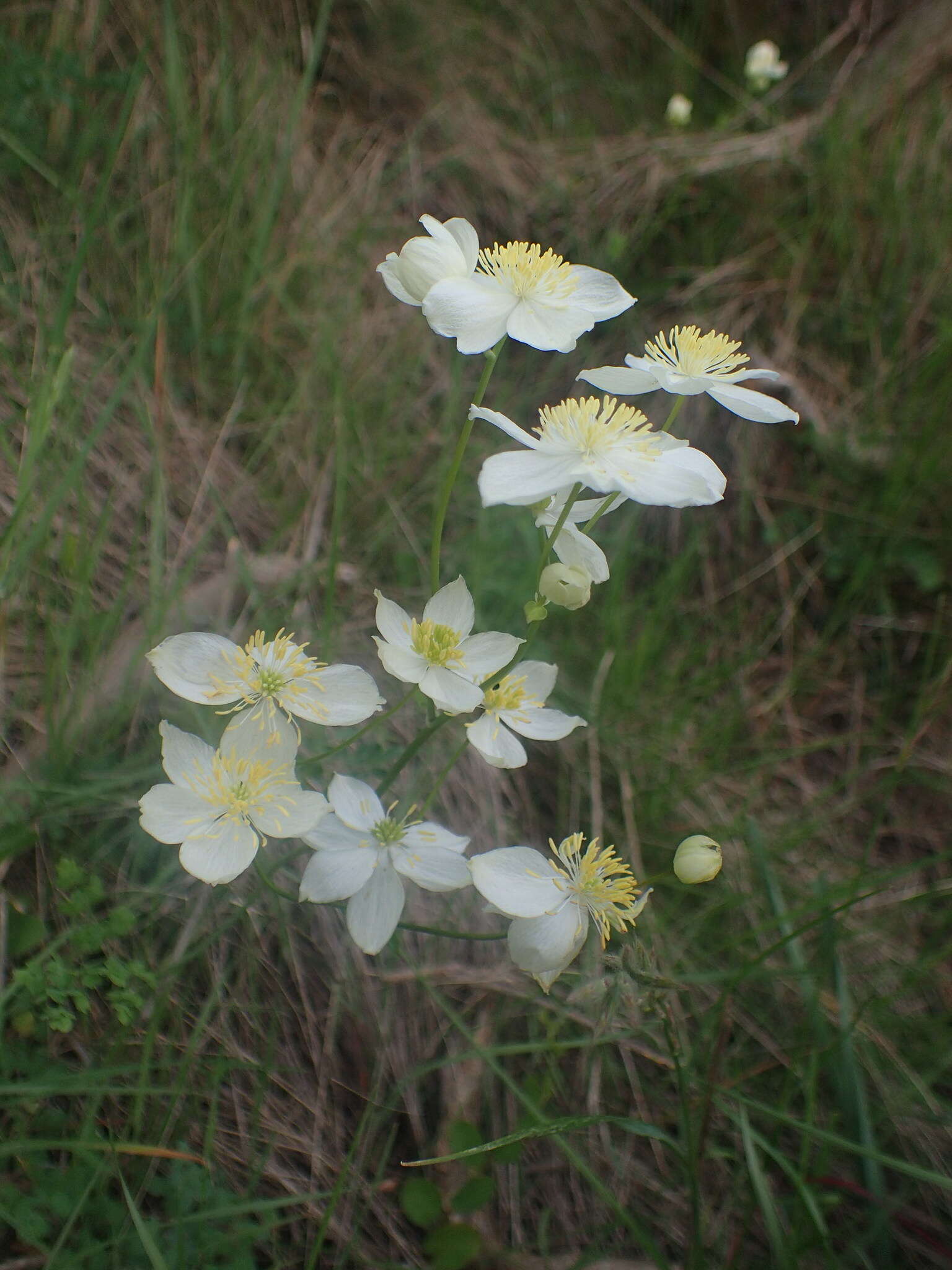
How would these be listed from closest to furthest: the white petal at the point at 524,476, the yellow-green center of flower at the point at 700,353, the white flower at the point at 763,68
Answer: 1. the white petal at the point at 524,476
2. the yellow-green center of flower at the point at 700,353
3. the white flower at the point at 763,68

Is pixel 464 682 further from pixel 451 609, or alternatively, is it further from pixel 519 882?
pixel 519 882

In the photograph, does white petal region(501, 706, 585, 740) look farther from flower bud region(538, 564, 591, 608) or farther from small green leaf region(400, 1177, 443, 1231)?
small green leaf region(400, 1177, 443, 1231)

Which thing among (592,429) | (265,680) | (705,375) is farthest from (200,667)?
(705,375)

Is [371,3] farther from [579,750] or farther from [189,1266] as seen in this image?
[189,1266]

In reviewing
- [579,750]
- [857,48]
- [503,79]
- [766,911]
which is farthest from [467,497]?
[857,48]

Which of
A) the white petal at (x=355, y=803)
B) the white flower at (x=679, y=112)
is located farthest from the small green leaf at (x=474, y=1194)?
the white flower at (x=679, y=112)

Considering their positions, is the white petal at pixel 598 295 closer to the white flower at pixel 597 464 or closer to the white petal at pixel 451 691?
the white flower at pixel 597 464
